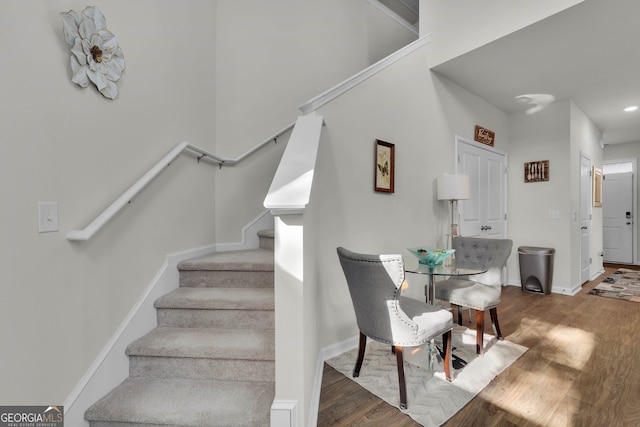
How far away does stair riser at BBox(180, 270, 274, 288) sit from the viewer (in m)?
2.18

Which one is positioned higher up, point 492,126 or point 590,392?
point 492,126

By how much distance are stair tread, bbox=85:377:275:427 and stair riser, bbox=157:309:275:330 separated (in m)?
0.34

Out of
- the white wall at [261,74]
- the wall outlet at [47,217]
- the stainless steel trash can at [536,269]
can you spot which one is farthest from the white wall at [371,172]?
the stainless steel trash can at [536,269]

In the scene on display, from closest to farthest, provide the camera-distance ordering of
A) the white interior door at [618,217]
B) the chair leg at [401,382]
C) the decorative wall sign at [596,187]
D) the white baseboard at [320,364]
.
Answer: the white baseboard at [320,364], the chair leg at [401,382], the decorative wall sign at [596,187], the white interior door at [618,217]

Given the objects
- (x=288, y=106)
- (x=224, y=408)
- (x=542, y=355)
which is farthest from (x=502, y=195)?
(x=224, y=408)

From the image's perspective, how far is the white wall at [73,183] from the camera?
3.92 feet

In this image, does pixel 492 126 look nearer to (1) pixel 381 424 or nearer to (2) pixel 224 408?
(1) pixel 381 424

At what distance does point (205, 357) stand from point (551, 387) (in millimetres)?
2191

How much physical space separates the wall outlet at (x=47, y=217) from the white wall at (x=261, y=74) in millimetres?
1521

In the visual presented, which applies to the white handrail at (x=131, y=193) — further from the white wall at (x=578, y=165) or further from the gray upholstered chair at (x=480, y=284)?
the white wall at (x=578, y=165)

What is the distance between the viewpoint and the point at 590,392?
183cm

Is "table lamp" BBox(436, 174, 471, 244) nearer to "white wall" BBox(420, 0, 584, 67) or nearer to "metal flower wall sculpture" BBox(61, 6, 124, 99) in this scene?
"white wall" BBox(420, 0, 584, 67)

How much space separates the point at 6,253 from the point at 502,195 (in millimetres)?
5226

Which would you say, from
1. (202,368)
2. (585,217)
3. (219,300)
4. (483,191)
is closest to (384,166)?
(219,300)
